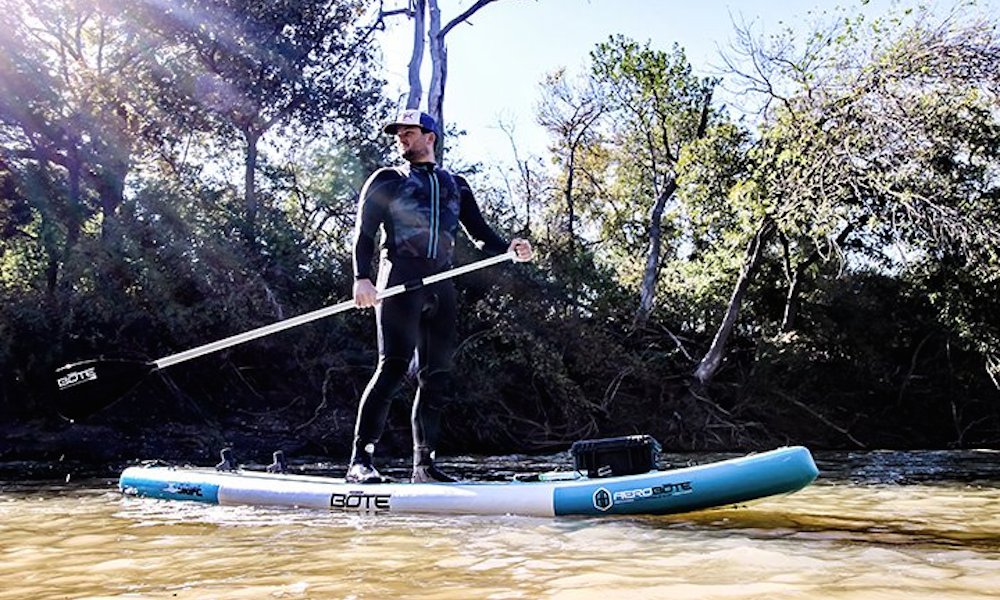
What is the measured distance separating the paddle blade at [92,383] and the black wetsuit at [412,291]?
148 centimetres

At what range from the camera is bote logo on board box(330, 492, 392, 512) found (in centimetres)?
387

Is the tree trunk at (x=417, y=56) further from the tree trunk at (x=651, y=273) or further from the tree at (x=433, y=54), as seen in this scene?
the tree trunk at (x=651, y=273)

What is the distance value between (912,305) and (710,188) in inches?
172

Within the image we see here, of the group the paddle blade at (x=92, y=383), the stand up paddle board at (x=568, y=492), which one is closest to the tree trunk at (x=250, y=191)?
the paddle blade at (x=92, y=383)

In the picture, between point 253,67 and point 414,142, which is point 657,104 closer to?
point 253,67

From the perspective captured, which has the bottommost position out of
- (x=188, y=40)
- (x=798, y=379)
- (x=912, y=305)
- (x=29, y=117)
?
(x=798, y=379)

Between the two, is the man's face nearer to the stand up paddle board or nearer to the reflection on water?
the stand up paddle board

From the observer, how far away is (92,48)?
15.5 meters

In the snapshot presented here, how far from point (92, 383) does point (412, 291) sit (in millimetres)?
2018

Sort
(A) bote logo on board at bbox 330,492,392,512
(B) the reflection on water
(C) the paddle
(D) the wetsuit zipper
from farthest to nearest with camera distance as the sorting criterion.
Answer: (C) the paddle < (D) the wetsuit zipper < (A) bote logo on board at bbox 330,492,392,512 < (B) the reflection on water

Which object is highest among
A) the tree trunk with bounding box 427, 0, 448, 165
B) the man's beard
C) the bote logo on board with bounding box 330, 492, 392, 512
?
the tree trunk with bounding box 427, 0, 448, 165

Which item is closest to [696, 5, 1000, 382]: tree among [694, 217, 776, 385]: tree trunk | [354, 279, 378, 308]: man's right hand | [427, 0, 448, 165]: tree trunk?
[694, 217, 776, 385]: tree trunk

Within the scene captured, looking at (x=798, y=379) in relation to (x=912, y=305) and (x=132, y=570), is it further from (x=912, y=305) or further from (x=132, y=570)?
(x=132, y=570)

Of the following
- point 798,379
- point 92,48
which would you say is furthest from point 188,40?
point 798,379
